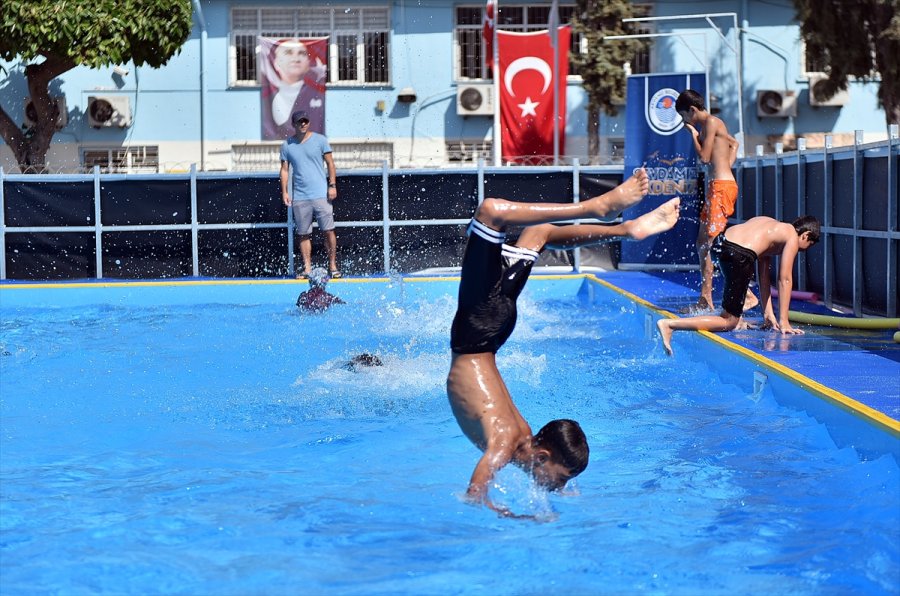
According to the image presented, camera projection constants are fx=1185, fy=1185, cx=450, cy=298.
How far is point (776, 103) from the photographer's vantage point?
24875 millimetres

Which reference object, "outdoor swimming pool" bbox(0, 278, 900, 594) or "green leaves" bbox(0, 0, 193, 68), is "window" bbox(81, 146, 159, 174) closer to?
"green leaves" bbox(0, 0, 193, 68)

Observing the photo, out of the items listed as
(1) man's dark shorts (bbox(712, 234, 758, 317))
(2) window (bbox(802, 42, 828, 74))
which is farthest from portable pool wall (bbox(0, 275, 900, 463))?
(2) window (bbox(802, 42, 828, 74))

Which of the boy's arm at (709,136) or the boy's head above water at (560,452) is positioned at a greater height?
the boy's arm at (709,136)

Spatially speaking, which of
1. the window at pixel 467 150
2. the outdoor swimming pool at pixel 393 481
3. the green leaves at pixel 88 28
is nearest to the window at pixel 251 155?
the window at pixel 467 150

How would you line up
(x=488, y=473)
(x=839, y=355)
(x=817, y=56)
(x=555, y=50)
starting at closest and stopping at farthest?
(x=488, y=473)
(x=839, y=355)
(x=817, y=56)
(x=555, y=50)

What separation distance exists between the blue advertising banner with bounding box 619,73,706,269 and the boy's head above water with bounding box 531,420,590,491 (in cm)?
970

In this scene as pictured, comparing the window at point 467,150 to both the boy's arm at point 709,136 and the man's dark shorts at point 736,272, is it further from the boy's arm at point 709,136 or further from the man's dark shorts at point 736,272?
the man's dark shorts at point 736,272

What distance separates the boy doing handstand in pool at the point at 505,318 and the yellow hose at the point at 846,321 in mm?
4786

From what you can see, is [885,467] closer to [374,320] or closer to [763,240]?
[763,240]

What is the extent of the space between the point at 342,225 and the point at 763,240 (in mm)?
7680

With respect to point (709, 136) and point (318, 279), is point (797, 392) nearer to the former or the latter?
point (709, 136)

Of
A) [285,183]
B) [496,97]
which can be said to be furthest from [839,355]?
[496,97]

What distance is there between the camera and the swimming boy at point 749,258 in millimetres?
8883

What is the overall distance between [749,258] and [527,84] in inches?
587
